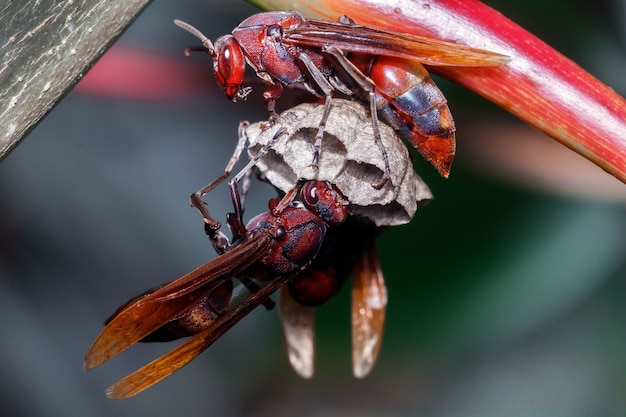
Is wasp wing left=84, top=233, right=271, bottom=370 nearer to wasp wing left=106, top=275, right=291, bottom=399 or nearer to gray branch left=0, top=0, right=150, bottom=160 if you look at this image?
wasp wing left=106, top=275, right=291, bottom=399

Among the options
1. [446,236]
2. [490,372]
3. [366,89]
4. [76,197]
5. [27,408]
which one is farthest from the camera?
[76,197]

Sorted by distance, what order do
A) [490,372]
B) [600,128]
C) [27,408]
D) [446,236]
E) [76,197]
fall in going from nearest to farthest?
1. [600,128]
2. [446,236]
3. [490,372]
4. [27,408]
5. [76,197]

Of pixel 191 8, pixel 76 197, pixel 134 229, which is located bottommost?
pixel 134 229

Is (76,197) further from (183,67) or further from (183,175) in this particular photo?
(183,67)

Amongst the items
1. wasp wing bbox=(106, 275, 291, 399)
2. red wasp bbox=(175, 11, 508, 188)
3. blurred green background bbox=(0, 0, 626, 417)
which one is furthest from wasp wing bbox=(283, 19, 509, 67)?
blurred green background bbox=(0, 0, 626, 417)

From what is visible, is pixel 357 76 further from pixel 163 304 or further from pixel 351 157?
pixel 163 304

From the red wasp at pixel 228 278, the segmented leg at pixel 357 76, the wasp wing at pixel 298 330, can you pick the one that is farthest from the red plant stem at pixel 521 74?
the wasp wing at pixel 298 330

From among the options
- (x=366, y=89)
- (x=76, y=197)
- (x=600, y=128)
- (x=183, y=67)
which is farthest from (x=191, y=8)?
(x=600, y=128)
